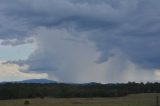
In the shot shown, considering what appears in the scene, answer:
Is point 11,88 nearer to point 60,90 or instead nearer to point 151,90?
point 60,90

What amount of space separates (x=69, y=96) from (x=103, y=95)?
48.0ft

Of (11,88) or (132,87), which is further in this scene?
(132,87)

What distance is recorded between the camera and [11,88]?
171 metres

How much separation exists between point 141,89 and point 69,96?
4490 cm

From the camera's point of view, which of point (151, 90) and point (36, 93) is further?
point (151, 90)

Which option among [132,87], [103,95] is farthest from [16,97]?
[132,87]

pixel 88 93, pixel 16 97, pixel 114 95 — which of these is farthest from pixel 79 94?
pixel 16 97

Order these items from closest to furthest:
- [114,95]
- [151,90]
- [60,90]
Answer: [114,95], [60,90], [151,90]

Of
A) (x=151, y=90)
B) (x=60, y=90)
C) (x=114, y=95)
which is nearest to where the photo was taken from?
(x=114, y=95)

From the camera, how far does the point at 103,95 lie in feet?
554

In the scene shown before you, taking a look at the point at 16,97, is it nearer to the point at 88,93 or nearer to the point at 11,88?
the point at 11,88

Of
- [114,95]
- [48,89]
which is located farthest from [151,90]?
[48,89]

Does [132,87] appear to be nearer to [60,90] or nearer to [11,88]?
[60,90]

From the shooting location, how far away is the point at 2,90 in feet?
545
